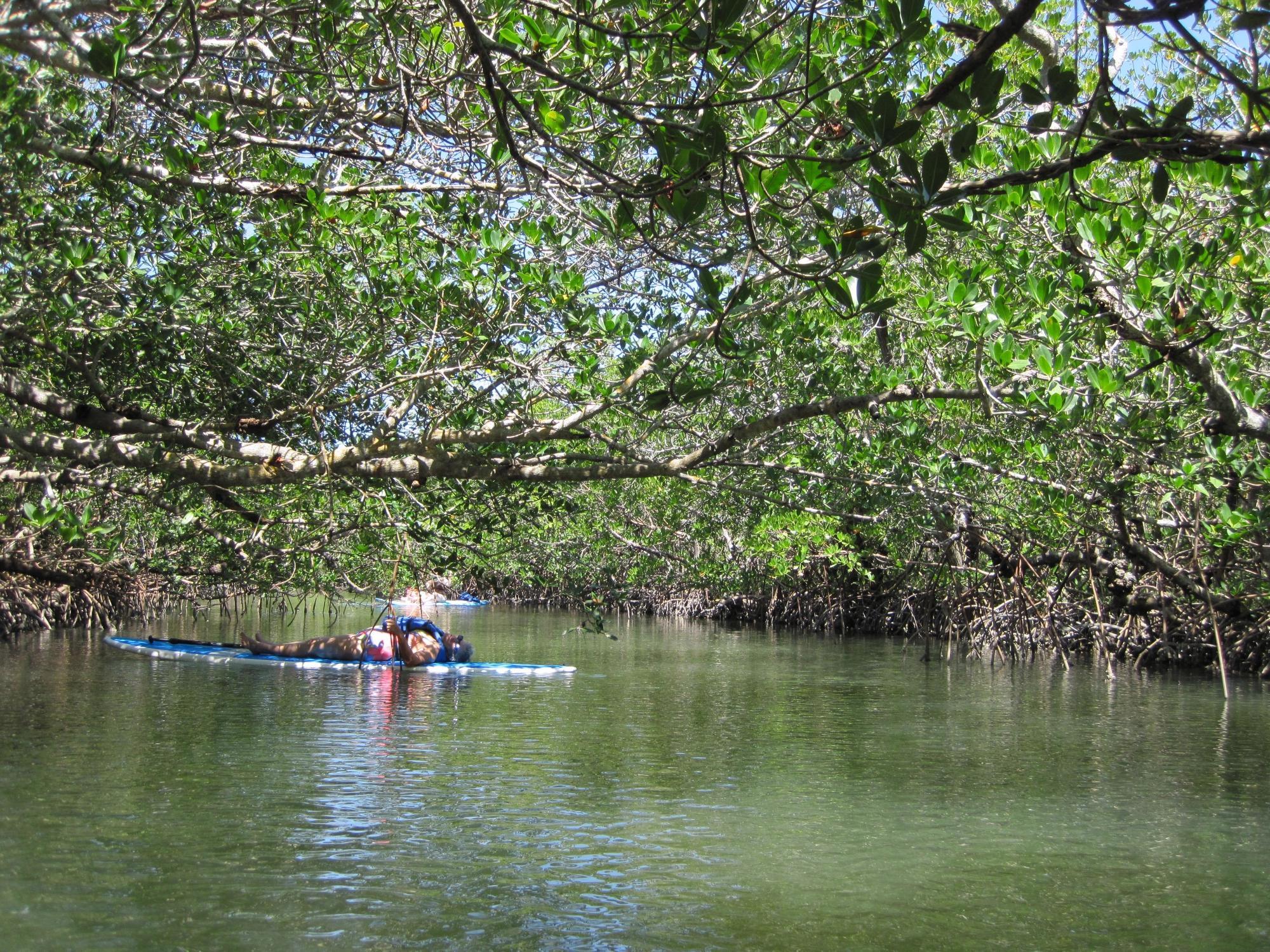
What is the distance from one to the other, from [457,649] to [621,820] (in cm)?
849

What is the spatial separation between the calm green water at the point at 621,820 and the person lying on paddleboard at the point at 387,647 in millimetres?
2107

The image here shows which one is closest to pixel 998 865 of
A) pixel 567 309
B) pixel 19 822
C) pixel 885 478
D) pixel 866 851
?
pixel 866 851

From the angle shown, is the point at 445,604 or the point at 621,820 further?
the point at 445,604

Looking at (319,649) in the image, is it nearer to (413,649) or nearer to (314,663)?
(314,663)

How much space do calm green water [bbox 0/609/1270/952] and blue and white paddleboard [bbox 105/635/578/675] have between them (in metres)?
1.89

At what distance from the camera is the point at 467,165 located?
5.78 metres

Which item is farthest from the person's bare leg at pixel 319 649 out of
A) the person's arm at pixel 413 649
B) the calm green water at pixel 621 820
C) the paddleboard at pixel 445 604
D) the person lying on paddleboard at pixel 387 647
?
the paddleboard at pixel 445 604

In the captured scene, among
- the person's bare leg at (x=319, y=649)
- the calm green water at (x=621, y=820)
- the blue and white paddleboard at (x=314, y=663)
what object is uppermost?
the person's bare leg at (x=319, y=649)

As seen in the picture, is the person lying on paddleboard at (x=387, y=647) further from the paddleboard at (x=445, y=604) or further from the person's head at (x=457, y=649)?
the paddleboard at (x=445, y=604)

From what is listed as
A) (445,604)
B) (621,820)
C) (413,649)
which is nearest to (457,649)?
(413,649)

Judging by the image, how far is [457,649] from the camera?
571 inches

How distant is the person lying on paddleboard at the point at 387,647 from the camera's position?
46.0 ft

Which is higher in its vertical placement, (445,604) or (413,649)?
(413,649)

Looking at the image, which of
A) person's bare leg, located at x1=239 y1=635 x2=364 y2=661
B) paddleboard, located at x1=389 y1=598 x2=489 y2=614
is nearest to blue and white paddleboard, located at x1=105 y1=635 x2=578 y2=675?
person's bare leg, located at x1=239 y1=635 x2=364 y2=661
